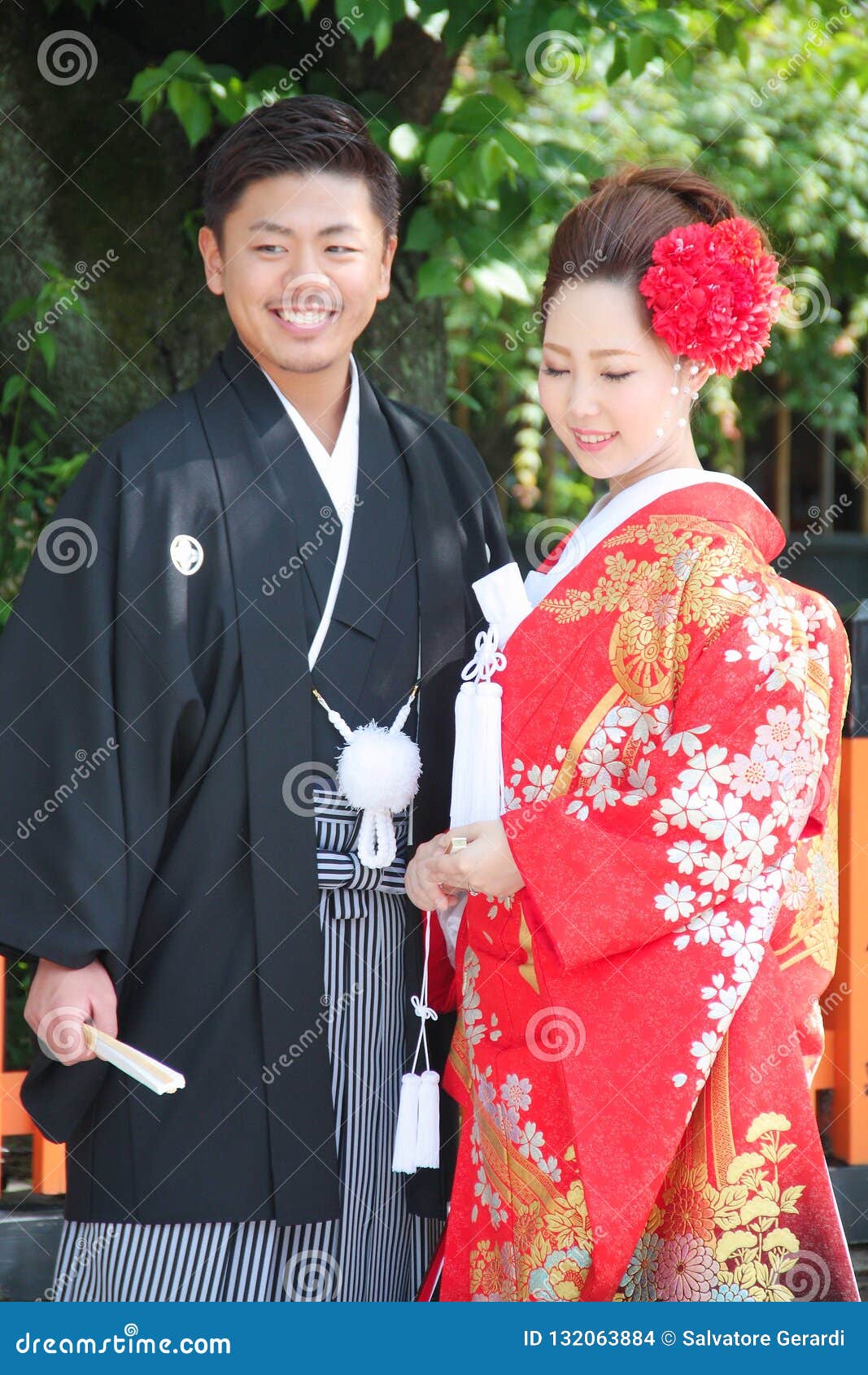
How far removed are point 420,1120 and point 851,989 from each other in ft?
4.31

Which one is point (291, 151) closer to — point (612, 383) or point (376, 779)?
point (612, 383)

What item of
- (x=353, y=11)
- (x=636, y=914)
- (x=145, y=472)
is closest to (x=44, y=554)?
(x=145, y=472)

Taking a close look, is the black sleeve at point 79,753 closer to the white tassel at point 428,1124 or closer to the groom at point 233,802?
the groom at point 233,802

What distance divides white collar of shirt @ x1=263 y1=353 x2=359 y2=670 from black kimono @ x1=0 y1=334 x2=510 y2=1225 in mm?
29

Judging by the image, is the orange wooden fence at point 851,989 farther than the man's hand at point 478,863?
Yes

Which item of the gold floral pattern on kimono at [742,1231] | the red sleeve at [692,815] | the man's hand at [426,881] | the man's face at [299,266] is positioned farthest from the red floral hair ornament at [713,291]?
the gold floral pattern on kimono at [742,1231]

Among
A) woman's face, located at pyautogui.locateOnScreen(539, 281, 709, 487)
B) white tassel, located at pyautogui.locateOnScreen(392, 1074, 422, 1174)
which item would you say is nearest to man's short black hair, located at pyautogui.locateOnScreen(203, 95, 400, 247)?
woman's face, located at pyautogui.locateOnScreen(539, 281, 709, 487)

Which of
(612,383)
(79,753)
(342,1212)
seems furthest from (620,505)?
(342,1212)

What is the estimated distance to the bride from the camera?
1888mm

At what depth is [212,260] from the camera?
2.32m

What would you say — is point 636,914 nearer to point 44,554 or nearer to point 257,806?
point 257,806

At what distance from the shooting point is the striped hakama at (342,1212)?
7.09ft

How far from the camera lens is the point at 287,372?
231cm

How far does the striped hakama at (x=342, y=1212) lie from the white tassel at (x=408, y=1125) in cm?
8
